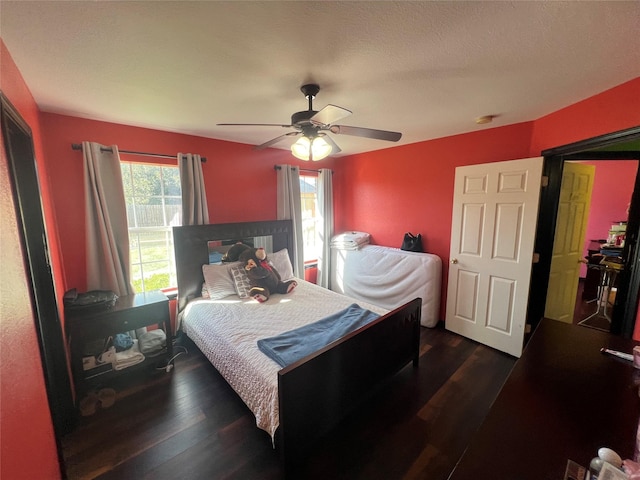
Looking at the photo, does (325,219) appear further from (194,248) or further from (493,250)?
(493,250)

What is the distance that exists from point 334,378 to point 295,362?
0.38 meters

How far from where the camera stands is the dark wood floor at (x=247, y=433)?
1.51 meters

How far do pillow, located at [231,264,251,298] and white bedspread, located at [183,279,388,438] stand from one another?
0.08 metres

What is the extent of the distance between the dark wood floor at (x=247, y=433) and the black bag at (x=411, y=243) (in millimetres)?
1474

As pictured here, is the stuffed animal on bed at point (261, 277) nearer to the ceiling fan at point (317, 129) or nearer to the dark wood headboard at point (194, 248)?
the dark wood headboard at point (194, 248)

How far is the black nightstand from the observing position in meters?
1.97

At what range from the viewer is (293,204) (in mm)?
3660

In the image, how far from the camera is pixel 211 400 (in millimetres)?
2041

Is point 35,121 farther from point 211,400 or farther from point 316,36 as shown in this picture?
point 211,400

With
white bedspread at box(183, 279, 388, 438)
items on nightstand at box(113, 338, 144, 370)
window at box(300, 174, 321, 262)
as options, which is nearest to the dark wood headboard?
white bedspread at box(183, 279, 388, 438)

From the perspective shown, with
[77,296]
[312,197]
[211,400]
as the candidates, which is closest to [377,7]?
[211,400]

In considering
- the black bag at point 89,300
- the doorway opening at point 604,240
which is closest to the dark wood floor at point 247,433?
the black bag at point 89,300

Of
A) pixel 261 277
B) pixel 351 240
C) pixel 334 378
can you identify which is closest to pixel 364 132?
pixel 334 378

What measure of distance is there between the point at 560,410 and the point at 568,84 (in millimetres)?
1945
